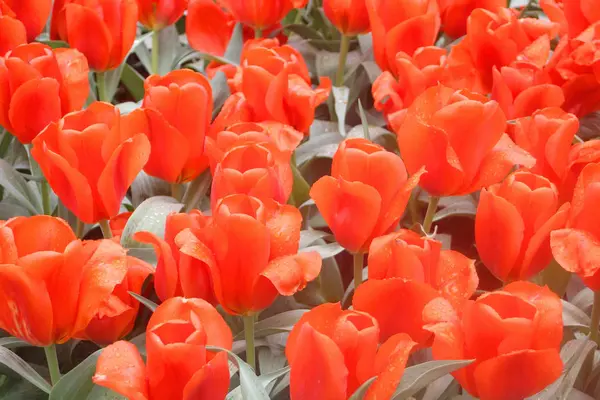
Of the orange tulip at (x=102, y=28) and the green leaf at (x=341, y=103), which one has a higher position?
the orange tulip at (x=102, y=28)

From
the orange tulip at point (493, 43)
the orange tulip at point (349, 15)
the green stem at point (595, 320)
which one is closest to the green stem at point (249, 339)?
the green stem at point (595, 320)

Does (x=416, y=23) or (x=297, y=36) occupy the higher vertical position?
(x=416, y=23)

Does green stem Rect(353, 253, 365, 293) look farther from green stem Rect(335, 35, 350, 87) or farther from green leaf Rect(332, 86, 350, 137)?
green stem Rect(335, 35, 350, 87)

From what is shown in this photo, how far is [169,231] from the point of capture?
477mm

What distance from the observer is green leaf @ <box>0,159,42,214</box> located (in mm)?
702

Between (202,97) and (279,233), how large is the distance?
17 centimetres

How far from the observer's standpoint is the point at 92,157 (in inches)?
21.2

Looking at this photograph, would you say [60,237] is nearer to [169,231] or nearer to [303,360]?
[169,231]

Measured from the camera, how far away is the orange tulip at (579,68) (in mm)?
708

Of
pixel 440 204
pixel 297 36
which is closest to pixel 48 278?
pixel 440 204

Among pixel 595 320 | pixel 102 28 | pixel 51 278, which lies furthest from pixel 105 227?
pixel 595 320

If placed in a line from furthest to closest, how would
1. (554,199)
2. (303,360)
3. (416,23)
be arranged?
(416,23) < (554,199) < (303,360)

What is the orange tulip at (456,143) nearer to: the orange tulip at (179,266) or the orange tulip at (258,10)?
the orange tulip at (179,266)

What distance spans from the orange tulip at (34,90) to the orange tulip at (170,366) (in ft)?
0.95
